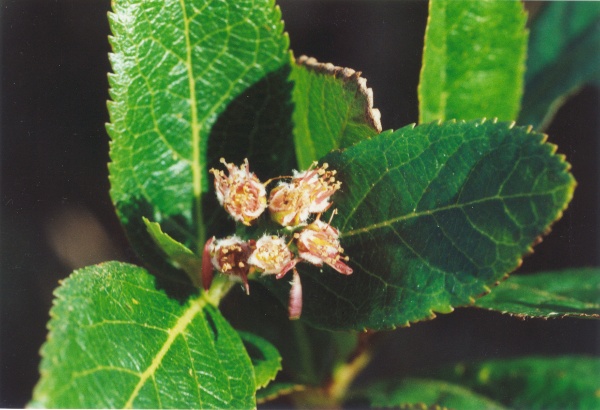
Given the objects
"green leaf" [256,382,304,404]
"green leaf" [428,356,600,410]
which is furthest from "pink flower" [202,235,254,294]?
"green leaf" [428,356,600,410]

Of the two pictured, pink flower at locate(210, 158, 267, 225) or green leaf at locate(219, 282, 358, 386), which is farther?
green leaf at locate(219, 282, 358, 386)

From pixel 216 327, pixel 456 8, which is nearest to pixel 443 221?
pixel 216 327

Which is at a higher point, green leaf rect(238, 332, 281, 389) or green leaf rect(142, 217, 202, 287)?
green leaf rect(142, 217, 202, 287)

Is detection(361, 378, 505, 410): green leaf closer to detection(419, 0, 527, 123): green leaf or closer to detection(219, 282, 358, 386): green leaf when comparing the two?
detection(219, 282, 358, 386): green leaf

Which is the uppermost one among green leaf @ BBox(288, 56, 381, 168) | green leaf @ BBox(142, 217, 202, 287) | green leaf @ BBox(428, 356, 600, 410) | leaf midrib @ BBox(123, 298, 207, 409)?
green leaf @ BBox(288, 56, 381, 168)

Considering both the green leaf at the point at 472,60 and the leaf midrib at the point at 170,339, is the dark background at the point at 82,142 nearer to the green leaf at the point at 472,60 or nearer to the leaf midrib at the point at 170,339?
the green leaf at the point at 472,60

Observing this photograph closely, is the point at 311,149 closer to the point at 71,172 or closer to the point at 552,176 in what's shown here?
the point at 552,176

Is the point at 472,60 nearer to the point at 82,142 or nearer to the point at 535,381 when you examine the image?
the point at 535,381
